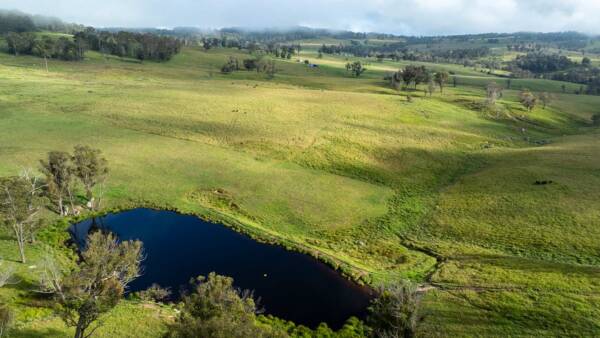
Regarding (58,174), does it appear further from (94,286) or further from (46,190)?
(94,286)

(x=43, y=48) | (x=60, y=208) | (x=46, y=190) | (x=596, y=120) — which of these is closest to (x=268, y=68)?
(x=43, y=48)

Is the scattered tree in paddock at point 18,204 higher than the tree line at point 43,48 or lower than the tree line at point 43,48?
lower

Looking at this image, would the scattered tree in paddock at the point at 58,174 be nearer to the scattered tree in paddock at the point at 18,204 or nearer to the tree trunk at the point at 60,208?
the tree trunk at the point at 60,208

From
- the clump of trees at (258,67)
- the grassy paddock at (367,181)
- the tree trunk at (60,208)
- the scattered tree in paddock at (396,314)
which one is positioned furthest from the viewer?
the clump of trees at (258,67)

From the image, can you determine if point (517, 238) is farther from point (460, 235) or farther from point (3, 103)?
point (3, 103)

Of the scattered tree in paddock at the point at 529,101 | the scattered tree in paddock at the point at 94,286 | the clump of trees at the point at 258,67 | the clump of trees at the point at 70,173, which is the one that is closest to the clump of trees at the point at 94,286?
the scattered tree in paddock at the point at 94,286

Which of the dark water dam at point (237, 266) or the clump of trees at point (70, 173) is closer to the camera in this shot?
the dark water dam at point (237, 266)

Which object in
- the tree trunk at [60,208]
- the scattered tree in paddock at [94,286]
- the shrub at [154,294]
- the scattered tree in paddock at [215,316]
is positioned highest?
the scattered tree in paddock at [215,316]
